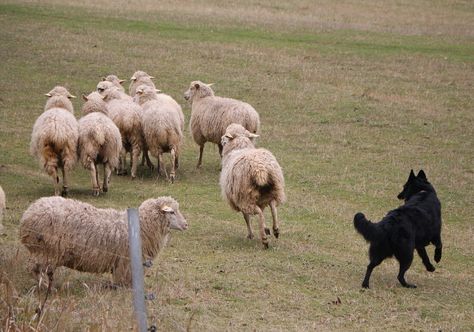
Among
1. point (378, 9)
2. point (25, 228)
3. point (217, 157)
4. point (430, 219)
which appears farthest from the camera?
point (378, 9)

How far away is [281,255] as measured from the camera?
41.0 feet

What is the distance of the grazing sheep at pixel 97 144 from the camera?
49.9 feet

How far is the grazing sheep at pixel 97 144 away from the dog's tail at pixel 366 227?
5838 millimetres

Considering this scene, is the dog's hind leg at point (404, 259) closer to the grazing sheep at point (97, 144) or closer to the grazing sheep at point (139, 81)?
the grazing sheep at point (97, 144)

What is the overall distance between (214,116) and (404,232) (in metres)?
7.82

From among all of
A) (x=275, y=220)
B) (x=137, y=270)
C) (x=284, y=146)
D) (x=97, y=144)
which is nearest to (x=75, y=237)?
(x=137, y=270)

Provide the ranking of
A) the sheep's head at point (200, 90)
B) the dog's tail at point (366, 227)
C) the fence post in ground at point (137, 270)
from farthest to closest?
the sheep's head at point (200, 90), the dog's tail at point (366, 227), the fence post in ground at point (137, 270)

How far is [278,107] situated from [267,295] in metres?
14.0

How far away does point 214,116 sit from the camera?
718 inches

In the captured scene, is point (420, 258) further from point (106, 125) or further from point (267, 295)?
point (106, 125)

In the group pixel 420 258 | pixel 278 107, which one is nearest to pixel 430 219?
pixel 420 258

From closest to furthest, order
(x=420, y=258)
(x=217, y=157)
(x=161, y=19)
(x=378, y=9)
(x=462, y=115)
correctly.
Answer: (x=420, y=258)
(x=217, y=157)
(x=462, y=115)
(x=161, y=19)
(x=378, y=9)

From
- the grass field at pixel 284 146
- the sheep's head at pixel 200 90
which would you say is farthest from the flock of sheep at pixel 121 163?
the grass field at pixel 284 146

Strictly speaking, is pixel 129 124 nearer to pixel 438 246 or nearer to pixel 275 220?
pixel 275 220
